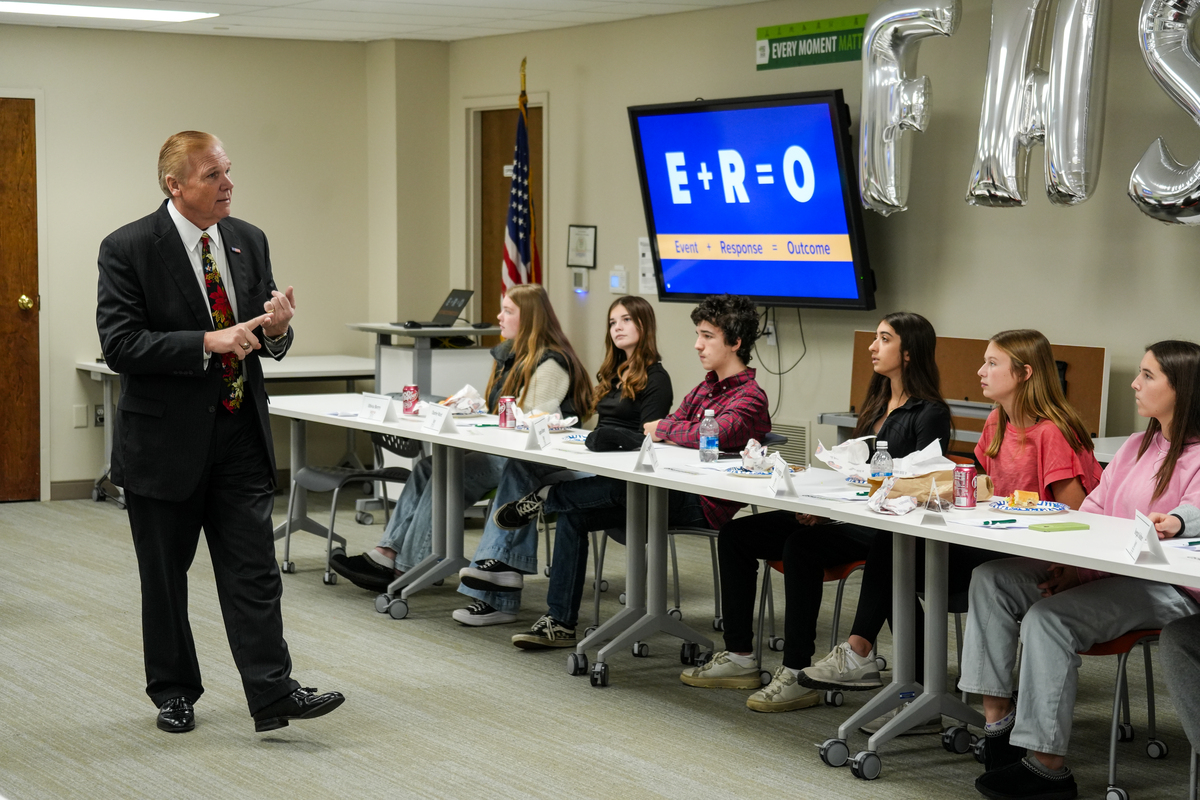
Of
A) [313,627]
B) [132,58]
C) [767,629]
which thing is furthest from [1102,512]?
[132,58]

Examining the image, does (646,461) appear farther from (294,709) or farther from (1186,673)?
(1186,673)

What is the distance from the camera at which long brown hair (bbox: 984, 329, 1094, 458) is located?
361 centimetres

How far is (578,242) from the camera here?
7379 mm

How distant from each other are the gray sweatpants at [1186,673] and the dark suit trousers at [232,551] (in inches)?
82.3

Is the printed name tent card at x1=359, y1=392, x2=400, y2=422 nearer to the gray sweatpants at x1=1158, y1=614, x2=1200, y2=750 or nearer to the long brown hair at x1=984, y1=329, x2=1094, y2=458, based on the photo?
the long brown hair at x1=984, y1=329, x2=1094, y2=458

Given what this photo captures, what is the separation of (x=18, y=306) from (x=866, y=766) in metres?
5.60

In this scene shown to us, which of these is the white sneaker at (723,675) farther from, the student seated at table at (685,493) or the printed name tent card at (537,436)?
the printed name tent card at (537,436)

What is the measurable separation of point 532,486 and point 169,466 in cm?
164

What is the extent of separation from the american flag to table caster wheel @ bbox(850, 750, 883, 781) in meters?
4.40

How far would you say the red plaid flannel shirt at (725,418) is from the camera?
14.1ft

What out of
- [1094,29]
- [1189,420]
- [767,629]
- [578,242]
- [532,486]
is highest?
[1094,29]

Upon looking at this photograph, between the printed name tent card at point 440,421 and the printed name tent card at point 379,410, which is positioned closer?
the printed name tent card at point 440,421

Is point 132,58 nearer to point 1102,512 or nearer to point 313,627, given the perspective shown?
point 313,627

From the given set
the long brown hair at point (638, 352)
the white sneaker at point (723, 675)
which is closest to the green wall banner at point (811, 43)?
the long brown hair at point (638, 352)
